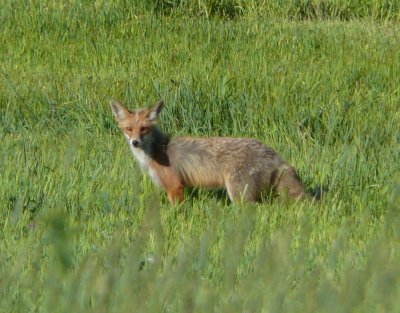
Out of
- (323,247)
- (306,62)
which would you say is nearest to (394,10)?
(306,62)

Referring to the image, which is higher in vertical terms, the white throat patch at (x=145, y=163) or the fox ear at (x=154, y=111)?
the fox ear at (x=154, y=111)

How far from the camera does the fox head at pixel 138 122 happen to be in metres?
7.72

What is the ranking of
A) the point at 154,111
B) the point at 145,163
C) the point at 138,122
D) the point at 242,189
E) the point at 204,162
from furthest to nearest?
1. the point at 154,111
2. the point at 138,122
3. the point at 145,163
4. the point at 204,162
5. the point at 242,189

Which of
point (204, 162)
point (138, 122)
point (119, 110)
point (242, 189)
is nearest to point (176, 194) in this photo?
point (204, 162)

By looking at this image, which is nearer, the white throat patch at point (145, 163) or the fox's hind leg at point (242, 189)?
the fox's hind leg at point (242, 189)

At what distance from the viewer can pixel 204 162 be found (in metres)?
7.46

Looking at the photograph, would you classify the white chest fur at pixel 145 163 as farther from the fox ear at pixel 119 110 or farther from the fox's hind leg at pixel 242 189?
the fox's hind leg at pixel 242 189

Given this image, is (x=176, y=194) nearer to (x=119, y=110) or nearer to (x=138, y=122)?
(x=138, y=122)

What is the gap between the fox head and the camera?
25.3ft

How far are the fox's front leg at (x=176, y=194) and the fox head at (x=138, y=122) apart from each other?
19.0 inches

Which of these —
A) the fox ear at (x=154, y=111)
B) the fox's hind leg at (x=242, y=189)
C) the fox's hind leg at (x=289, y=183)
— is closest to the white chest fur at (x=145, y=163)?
the fox ear at (x=154, y=111)

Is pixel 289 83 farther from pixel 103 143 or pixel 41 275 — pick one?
pixel 41 275

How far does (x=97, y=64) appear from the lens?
35.2 ft

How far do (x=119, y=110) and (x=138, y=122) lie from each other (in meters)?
0.27
